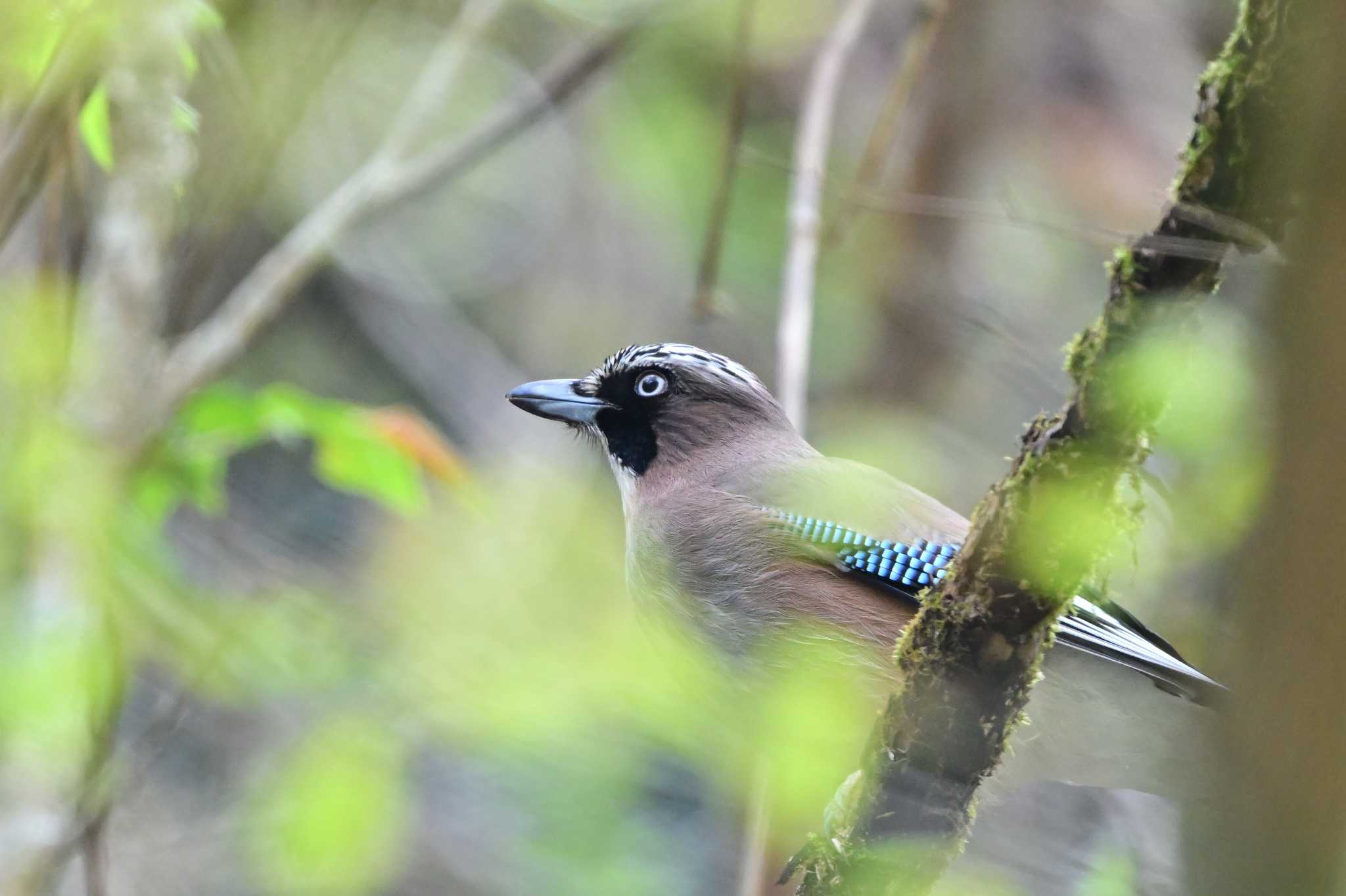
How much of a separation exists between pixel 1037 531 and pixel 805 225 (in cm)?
314

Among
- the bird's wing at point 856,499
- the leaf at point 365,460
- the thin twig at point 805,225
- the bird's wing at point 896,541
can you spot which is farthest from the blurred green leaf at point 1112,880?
the leaf at point 365,460

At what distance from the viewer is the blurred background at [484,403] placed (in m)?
4.25

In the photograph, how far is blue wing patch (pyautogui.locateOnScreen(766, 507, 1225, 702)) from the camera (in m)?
4.49

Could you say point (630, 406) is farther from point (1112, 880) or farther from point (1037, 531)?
point (1037, 531)

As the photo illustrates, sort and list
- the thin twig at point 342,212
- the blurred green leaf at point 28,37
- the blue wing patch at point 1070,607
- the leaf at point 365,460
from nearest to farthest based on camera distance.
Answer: the blurred green leaf at point 28,37 < the blue wing patch at point 1070,607 < the leaf at point 365,460 < the thin twig at point 342,212

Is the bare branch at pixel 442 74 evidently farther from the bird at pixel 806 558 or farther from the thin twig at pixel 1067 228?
the thin twig at pixel 1067 228

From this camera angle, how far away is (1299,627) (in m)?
1.93

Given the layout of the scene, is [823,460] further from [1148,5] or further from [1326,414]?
[1148,5]

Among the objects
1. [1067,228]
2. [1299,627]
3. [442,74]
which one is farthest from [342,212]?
[1299,627]

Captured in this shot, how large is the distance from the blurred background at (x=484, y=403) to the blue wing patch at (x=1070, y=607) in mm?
Result: 300

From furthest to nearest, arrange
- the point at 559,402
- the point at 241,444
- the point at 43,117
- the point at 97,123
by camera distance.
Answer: the point at 559,402, the point at 241,444, the point at 97,123, the point at 43,117

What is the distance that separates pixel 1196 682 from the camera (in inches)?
172

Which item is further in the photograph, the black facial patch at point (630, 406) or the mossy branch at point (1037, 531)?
the black facial patch at point (630, 406)

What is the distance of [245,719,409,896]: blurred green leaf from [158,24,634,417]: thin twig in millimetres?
1357
